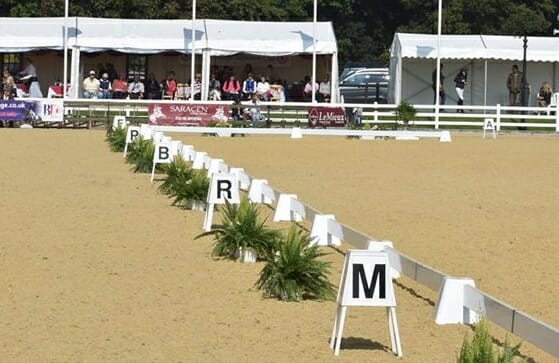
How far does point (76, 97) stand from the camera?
44250mm

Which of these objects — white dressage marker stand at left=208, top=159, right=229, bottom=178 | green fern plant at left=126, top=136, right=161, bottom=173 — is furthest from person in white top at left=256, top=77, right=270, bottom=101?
white dressage marker stand at left=208, top=159, right=229, bottom=178

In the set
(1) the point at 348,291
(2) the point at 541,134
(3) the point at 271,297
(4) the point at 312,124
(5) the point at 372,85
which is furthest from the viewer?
(5) the point at 372,85

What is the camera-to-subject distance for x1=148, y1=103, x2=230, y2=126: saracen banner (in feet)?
127

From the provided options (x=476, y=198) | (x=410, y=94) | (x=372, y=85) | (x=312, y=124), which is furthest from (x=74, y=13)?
(x=476, y=198)

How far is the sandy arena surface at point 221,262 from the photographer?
817cm

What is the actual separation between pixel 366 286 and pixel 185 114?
31.2m

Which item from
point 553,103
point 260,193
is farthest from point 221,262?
point 553,103

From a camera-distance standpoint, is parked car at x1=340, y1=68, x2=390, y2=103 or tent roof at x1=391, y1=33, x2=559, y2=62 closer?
tent roof at x1=391, y1=33, x2=559, y2=62

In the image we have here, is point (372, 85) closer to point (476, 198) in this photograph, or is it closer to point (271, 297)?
point (476, 198)

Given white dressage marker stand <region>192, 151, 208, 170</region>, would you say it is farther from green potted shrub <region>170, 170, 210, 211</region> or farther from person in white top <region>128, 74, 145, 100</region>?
person in white top <region>128, 74, 145, 100</region>

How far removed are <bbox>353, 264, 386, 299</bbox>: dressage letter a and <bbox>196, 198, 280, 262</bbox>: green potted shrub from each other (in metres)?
3.92

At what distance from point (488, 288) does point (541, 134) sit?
33.0 meters

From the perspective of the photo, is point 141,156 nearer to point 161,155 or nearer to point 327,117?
point 161,155

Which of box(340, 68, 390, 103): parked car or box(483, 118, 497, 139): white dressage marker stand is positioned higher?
box(340, 68, 390, 103): parked car
